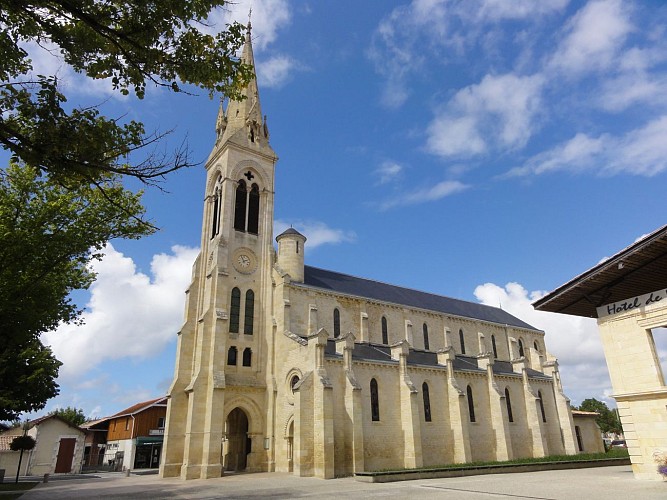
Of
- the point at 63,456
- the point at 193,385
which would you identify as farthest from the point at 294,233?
the point at 63,456

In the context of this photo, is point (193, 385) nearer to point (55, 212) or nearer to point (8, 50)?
point (55, 212)

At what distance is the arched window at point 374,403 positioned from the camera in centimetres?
2733

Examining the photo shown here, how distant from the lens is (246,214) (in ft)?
114

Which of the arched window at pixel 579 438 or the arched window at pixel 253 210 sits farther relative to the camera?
the arched window at pixel 579 438

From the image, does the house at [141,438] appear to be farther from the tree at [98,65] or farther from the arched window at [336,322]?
the tree at [98,65]

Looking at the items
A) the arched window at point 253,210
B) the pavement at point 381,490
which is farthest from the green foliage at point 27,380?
the arched window at point 253,210

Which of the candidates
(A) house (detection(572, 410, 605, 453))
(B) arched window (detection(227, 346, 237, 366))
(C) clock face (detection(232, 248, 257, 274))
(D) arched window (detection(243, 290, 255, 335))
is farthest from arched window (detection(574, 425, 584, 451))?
(C) clock face (detection(232, 248, 257, 274))

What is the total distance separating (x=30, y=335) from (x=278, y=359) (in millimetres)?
15219

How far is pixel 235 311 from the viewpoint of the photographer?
31656 millimetres

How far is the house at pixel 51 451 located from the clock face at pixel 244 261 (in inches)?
820

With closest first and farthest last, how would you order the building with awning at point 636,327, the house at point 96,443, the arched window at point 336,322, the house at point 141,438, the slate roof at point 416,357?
the building with awning at point 636,327
the slate roof at point 416,357
the arched window at point 336,322
the house at point 141,438
the house at point 96,443

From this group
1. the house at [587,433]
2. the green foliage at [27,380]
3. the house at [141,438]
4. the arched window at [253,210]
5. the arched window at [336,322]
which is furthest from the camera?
the house at [587,433]

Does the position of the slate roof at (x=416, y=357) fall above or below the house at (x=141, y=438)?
above

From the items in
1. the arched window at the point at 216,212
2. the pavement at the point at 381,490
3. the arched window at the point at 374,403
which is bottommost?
the pavement at the point at 381,490
